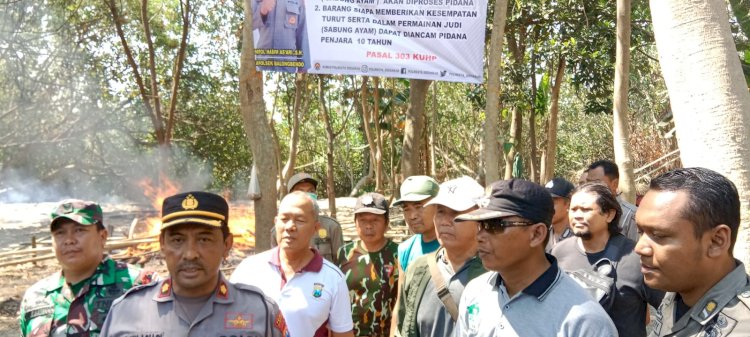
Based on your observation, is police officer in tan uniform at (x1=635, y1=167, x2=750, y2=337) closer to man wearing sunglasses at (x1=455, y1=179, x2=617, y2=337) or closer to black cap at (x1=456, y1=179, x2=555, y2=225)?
man wearing sunglasses at (x1=455, y1=179, x2=617, y2=337)

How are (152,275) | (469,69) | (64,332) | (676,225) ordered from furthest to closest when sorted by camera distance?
(469,69), (152,275), (64,332), (676,225)

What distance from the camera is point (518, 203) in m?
2.58

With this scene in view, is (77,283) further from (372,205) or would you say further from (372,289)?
(372,205)

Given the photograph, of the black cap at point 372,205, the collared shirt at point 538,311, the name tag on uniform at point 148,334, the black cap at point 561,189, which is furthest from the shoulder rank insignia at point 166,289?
the black cap at point 561,189

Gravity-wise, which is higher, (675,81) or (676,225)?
(675,81)

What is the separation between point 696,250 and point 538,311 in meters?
0.57

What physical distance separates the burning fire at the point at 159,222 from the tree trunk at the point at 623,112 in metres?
5.57

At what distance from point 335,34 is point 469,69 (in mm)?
1425

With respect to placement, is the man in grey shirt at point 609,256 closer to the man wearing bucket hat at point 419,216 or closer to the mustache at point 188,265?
the man wearing bucket hat at point 419,216

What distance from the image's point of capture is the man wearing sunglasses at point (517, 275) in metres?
2.37

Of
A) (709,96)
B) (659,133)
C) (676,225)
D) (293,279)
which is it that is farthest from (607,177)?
(659,133)

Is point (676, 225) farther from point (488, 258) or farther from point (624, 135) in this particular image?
point (624, 135)

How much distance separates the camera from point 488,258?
8.41 feet

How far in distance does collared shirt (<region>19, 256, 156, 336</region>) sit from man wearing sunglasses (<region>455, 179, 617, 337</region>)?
1.69 meters
